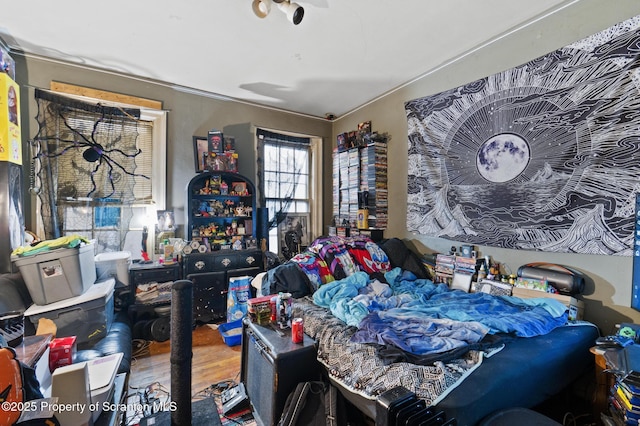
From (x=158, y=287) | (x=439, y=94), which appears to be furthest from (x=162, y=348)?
(x=439, y=94)

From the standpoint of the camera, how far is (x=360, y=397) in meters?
1.24

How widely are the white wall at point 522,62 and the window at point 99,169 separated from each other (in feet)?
9.55

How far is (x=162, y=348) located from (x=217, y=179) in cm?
196

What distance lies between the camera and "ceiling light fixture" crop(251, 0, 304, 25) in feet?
→ 6.12

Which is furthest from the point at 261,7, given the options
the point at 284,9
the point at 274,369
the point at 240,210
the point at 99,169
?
the point at 99,169

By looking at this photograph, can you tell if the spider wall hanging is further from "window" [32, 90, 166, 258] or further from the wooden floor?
the wooden floor

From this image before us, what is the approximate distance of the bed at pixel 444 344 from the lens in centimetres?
118

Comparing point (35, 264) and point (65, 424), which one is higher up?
point (35, 264)

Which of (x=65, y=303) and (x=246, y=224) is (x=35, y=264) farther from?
(x=246, y=224)

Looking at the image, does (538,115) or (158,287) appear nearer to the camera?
(538,115)

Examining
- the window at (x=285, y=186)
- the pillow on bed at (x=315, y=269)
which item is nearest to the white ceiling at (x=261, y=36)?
the window at (x=285, y=186)

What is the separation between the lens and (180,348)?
4.45 feet

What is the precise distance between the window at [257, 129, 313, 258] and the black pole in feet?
8.68

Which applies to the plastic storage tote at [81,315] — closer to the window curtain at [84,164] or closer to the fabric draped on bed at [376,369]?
the window curtain at [84,164]
